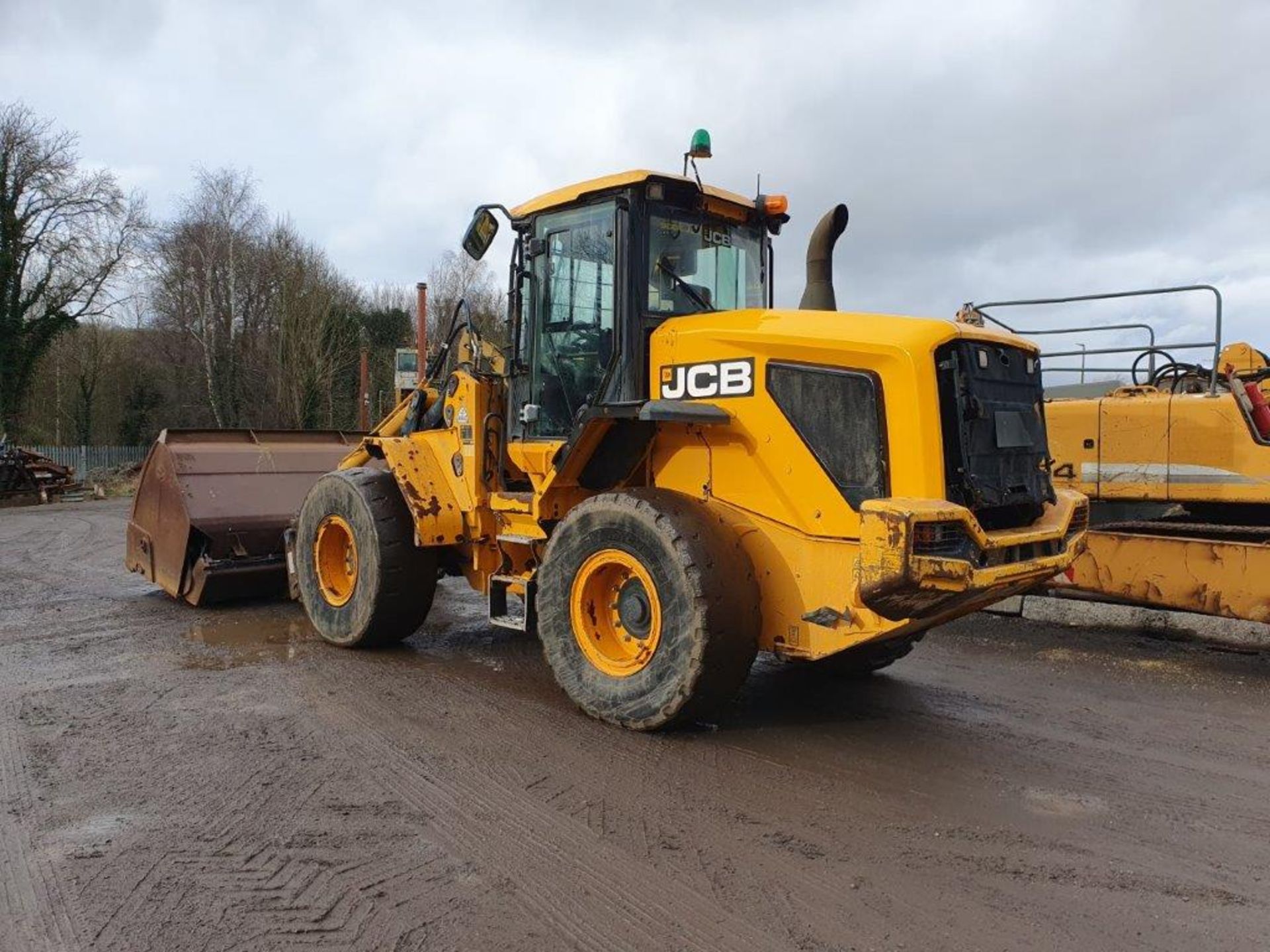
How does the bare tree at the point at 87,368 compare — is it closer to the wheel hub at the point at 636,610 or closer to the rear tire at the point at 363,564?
the rear tire at the point at 363,564

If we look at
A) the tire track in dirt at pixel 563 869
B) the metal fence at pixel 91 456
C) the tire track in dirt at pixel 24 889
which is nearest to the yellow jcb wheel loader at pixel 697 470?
the tire track in dirt at pixel 563 869

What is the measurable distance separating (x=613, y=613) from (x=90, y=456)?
32.5 metres

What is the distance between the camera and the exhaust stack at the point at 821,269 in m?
5.23

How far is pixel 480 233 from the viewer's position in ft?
19.1

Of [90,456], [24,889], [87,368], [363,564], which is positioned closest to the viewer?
[24,889]

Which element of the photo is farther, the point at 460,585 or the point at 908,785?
Result: the point at 460,585

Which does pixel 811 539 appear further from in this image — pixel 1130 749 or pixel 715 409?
pixel 1130 749

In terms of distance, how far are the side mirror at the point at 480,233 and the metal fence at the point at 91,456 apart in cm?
2842

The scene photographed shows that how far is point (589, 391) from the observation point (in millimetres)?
5398

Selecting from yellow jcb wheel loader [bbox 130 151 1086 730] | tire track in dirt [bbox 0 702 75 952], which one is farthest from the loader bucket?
tire track in dirt [bbox 0 702 75 952]

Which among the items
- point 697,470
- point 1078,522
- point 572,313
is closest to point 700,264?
point 572,313

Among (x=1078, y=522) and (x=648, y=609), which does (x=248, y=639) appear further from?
(x=1078, y=522)

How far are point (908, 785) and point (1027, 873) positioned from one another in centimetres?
85

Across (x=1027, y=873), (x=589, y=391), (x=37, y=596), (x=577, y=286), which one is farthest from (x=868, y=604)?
(x=37, y=596)
